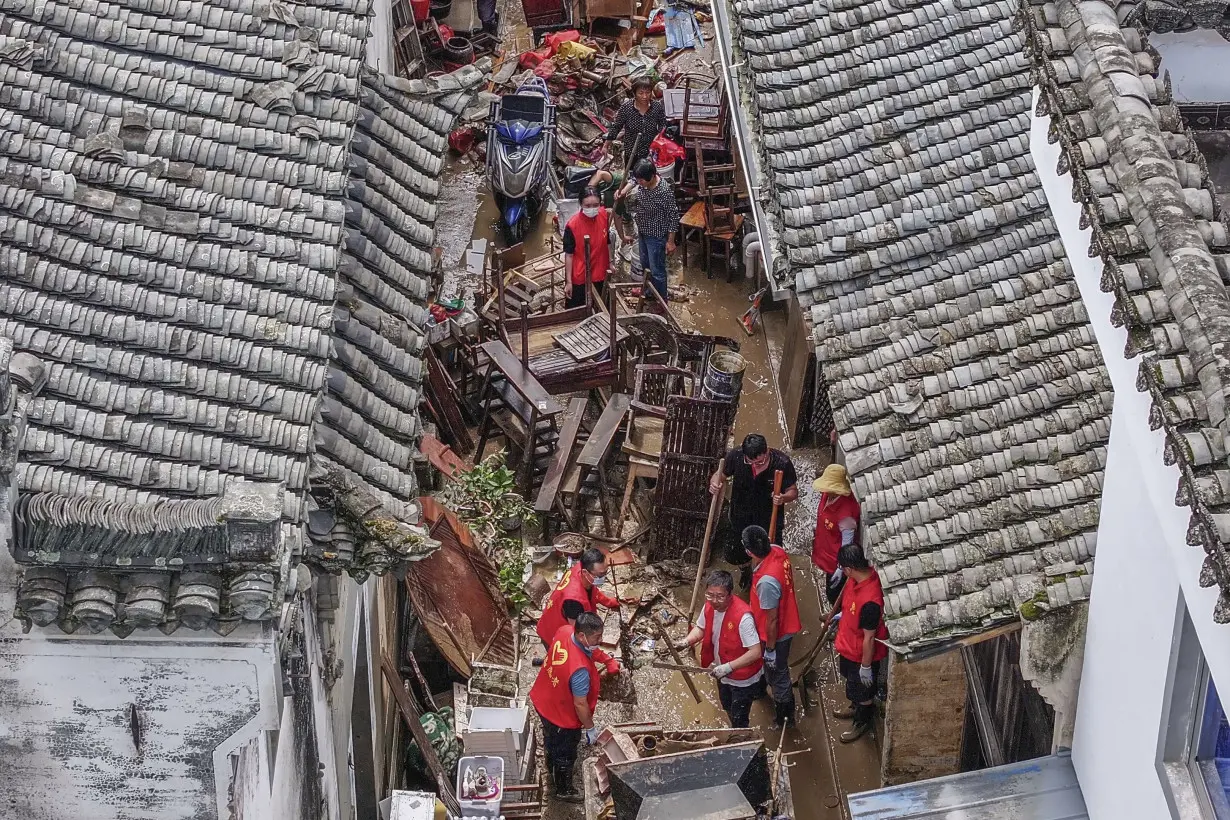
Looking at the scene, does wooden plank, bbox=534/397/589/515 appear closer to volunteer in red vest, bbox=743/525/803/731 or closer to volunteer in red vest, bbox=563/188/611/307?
volunteer in red vest, bbox=563/188/611/307

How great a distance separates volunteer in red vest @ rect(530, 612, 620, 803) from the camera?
38.0 feet

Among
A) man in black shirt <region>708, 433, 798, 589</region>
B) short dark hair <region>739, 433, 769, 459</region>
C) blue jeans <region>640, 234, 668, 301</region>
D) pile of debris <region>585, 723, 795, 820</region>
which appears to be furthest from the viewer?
blue jeans <region>640, 234, 668, 301</region>

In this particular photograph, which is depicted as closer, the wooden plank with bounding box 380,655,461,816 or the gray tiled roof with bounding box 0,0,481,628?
the gray tiled roof with bounding box 0,0,481,628

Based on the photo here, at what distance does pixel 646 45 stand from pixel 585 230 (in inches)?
314

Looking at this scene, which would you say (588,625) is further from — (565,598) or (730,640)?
(730,640)

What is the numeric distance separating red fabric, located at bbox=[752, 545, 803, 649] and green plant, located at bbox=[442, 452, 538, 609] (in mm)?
2766

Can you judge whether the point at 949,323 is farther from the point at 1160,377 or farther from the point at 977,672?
the point at 1160,377

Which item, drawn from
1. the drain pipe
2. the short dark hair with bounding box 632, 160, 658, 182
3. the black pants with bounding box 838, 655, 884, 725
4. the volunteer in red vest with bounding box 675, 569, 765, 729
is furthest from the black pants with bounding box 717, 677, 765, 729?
the short dark hair with bounding box 632, 160, 658, 182

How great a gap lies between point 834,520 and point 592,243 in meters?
5.14

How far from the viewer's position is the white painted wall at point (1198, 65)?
941cm

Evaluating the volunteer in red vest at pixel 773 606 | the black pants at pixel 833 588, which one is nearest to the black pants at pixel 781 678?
the volunteer in red vest at pixel 773 606

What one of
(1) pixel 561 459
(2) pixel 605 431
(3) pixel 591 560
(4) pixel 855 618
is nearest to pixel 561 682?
(3) pixel 591 560

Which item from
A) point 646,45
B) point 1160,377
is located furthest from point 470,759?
point 646,45

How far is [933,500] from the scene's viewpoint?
10.5 meters
